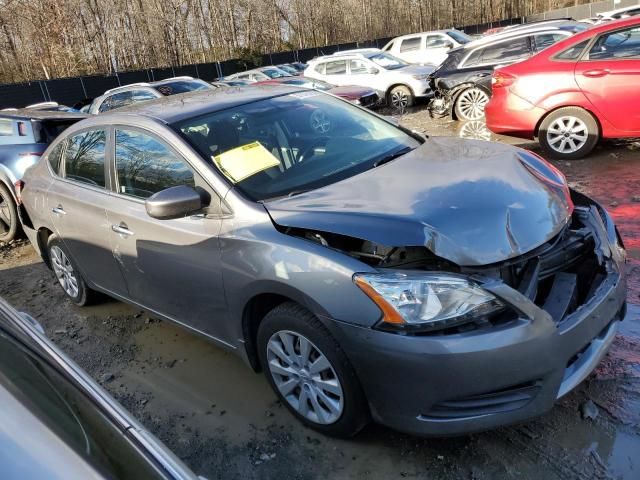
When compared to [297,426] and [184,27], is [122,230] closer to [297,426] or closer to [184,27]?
[297,426]

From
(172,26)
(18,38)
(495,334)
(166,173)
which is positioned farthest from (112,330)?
(172,26)

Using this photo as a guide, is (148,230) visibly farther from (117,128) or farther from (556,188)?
(556,188)

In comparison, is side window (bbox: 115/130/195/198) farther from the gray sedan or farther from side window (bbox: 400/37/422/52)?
side window (bbox: 400/37/422/52)

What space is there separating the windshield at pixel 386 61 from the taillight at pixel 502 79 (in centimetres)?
792

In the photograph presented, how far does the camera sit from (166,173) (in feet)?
10.2

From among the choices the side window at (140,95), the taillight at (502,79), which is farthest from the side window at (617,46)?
the side window at (140,95)

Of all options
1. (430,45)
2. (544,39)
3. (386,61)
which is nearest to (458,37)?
(430,45)

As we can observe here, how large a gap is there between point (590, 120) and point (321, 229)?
5366mm

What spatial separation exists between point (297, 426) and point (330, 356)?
2.12ft

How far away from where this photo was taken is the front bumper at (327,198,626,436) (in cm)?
209

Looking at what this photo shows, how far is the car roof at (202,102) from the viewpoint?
329cm

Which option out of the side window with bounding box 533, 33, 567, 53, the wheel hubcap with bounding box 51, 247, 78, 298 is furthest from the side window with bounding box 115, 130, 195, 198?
the side window with bounding box 533, 33, 567, 53

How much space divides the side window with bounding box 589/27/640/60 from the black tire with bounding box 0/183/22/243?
740 cm

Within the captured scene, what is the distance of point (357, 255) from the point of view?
94.3 inches
